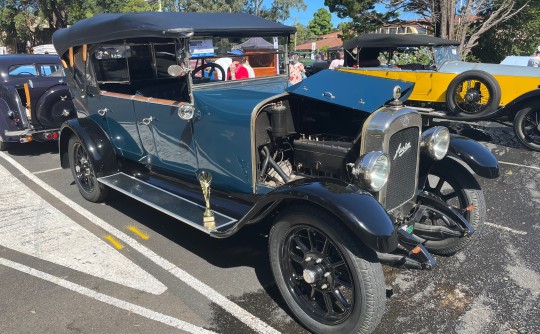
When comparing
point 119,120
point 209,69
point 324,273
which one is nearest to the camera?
point 324,273

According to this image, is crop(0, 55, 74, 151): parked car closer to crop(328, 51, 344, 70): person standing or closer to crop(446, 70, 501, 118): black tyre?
crop(328, 51, 344, 70): person standing

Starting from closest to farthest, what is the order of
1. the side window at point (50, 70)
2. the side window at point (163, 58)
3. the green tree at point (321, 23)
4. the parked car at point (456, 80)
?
the side window at point (163, 58) < the parked car at point (456, 80) < the side window at point (50, 70) < the green tree at point (321, 23)

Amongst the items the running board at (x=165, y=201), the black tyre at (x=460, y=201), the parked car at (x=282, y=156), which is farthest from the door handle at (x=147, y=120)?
the black tyre at (x=460, y=201)

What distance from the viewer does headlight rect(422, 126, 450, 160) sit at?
9.75 feet

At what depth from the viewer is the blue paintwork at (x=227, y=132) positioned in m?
3.00

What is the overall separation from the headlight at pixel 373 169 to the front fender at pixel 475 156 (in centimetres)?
104

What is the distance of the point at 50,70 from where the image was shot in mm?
7609

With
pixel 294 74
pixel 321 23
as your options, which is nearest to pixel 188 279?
pixel 294 74

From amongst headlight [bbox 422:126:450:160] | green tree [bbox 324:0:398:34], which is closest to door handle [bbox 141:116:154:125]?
headlight [bbox 422:126:450:160]

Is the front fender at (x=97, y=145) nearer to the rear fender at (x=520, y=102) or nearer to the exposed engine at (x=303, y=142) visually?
the exposed engine at (x=303, y=142)

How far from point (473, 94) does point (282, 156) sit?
594 cm

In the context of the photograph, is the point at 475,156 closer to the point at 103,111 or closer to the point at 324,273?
the point at 324,273

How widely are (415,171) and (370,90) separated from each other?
70 centimetres

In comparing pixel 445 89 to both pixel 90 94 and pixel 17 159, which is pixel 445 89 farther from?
pixel 17 159
